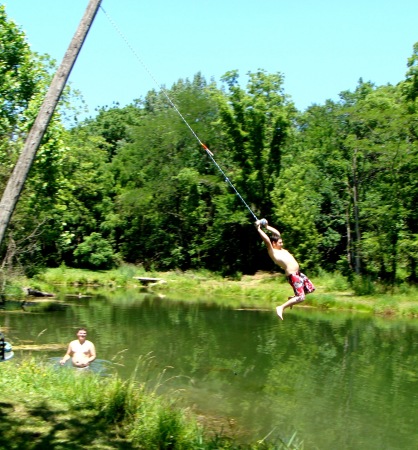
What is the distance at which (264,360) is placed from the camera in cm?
1998

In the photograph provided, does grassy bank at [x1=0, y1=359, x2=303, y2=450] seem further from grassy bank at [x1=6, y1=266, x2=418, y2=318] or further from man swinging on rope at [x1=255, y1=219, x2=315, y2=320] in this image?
grassy bank at [x1=6, y1=266, x2=418, y2=318]

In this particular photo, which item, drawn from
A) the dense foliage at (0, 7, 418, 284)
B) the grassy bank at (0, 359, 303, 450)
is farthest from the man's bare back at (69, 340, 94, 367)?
the dense foliage at (0, 7, 418, 284)

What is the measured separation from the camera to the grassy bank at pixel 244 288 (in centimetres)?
3250

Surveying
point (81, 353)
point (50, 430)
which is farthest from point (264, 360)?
point (50, 430)

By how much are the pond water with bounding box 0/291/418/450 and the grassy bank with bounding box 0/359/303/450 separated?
1.58 metres

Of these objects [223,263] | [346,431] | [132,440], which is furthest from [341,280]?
[132,440]

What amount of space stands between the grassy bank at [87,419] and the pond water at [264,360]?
1585mm

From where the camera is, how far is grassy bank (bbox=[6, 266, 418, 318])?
107ft

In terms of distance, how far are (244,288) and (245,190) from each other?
23.4 feet

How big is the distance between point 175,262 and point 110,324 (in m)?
22.5

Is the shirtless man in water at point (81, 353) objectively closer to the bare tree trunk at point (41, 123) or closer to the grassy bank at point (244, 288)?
the bare tree trunk at point (41, 123)

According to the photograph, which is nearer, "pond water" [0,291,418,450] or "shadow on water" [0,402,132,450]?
"shadow on water" [0,402,132,450]

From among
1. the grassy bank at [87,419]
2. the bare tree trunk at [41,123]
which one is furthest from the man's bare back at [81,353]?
the bare tree trunk at [41,123]

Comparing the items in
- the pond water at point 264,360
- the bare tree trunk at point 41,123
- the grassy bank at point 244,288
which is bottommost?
the pond water at point 264,360
